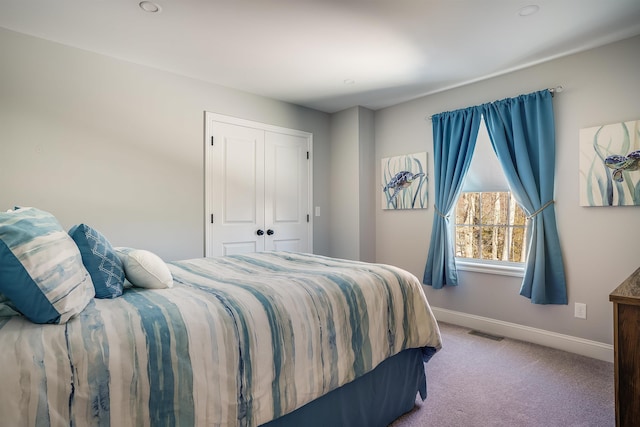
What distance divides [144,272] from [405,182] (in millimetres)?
3182

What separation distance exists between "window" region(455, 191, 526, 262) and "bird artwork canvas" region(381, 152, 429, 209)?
0.44 meters

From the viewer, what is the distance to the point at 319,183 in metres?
4.48

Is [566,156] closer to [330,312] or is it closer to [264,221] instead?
[330,312]

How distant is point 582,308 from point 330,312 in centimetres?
251

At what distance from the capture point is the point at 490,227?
3535 mm

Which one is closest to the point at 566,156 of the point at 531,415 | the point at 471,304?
the point at 471,304

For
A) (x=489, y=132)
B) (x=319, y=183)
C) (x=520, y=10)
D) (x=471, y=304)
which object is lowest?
(x=471, y=304)

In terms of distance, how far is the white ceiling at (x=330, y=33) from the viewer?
87.4 inches

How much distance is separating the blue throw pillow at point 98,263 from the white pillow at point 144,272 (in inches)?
3.2

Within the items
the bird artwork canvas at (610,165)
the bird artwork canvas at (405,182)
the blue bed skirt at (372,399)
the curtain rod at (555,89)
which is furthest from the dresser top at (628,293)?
the bird artwork canvas at (405,182)

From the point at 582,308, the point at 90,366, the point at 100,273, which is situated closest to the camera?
the point at 90,366

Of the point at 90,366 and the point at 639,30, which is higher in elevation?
the point at 639,30

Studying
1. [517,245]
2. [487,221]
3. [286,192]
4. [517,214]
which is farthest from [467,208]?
[286,192]

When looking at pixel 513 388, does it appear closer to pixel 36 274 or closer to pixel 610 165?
pixel 610 165
